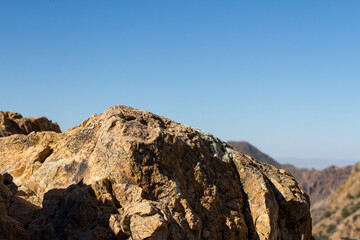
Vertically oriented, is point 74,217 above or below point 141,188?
below

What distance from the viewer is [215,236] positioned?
8742 millimetres

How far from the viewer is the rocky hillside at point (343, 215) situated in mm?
79444

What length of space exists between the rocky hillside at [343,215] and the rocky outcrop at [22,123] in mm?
67380

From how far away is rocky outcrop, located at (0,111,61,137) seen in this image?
15.0m

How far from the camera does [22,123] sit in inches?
619

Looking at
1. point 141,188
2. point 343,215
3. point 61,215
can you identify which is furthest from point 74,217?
point 343,215

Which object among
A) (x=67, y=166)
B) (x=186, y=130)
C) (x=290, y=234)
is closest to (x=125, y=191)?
(x=67, y=166)

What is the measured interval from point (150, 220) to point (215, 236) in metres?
1.95

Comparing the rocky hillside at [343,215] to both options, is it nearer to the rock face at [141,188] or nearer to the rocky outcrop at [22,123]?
the rocky outcrop at [22,123]

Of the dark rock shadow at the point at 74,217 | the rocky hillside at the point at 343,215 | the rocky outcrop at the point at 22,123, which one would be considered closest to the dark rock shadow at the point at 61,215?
the dark rock shadow at the point at 74,217

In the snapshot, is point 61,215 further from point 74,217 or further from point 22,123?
point 22,123

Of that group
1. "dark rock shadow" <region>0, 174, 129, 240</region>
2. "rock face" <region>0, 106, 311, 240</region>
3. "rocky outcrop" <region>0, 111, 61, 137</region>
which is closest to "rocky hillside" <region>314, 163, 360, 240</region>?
"rocky outcrop" <region>0, 111, 61, 137</region>

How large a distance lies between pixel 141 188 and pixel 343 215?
9590 centimetres

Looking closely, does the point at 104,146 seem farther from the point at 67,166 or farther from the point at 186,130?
the point at 186,130
